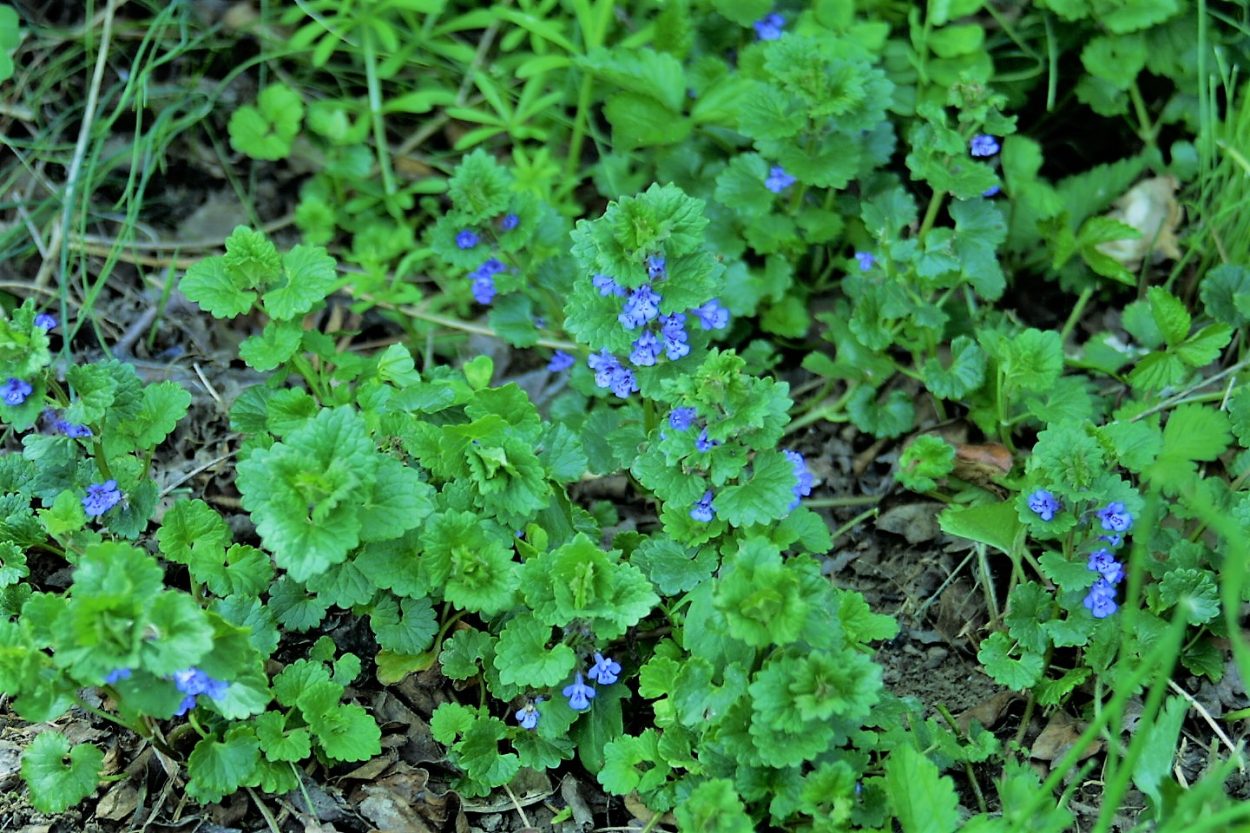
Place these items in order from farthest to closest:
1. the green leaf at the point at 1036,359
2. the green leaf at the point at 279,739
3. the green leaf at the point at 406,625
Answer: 1. the green leaf at the point at 1036,359
2. the green leaf at the point at 406,625
3. the green leaf at the point at 279,739

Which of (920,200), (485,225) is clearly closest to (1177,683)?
(920,200)

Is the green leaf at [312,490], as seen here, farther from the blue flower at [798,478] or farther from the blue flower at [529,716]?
the blue flower at [798,478]

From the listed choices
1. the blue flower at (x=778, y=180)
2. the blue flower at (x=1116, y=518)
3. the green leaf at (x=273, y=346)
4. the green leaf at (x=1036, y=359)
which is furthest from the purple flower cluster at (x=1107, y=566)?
the green leaf at (x=273, y=346)

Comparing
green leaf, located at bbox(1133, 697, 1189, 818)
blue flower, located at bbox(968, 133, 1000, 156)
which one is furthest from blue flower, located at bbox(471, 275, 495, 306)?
green leaf, located at bbox(1133, 697, 1189, 818)

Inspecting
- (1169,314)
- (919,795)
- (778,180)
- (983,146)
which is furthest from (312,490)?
(1169,314)

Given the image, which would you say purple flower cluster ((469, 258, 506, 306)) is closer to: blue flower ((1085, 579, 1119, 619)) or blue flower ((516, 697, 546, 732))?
blue flower ((516, 697, 546, 732))

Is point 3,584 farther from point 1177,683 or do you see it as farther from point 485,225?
point 1177,683
